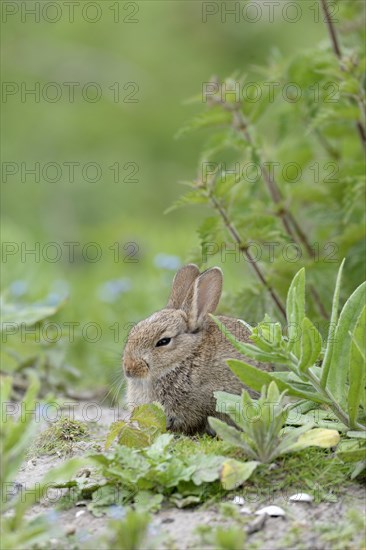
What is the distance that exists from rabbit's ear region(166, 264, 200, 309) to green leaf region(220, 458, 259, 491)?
5.81ft

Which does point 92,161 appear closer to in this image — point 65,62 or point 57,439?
point 65,62

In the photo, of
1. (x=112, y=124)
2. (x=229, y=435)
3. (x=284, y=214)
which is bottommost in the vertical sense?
(x=229, y=435)

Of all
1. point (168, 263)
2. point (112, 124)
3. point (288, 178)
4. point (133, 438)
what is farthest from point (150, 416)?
point (112, 124)

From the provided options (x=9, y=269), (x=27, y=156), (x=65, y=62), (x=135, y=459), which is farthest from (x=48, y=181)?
(x=135, y=459)

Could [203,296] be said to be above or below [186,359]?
above

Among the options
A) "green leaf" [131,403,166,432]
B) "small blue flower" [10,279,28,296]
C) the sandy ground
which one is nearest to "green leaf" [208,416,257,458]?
the sandy ground

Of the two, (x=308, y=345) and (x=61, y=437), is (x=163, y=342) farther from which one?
(x=308, y=345)

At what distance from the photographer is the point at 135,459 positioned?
3.92 metres

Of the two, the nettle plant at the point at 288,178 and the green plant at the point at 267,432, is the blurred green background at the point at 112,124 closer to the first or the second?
the nettle plant at the point at 288,178

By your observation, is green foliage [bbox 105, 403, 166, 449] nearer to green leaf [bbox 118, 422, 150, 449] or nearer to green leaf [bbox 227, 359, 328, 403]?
green leaf [bbox 118, 422, 150, 449]

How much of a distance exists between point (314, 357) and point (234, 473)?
60cm

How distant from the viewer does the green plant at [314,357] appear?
3977mm

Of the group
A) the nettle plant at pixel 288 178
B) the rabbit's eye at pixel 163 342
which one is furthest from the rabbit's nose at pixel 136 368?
the nettle plant at pixel 288 178

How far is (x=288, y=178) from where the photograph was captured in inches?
259
